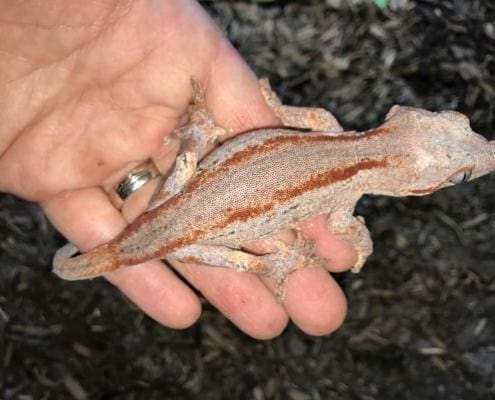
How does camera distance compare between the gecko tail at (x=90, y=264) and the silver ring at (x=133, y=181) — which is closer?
the gecko tail at (x=90, y=264)

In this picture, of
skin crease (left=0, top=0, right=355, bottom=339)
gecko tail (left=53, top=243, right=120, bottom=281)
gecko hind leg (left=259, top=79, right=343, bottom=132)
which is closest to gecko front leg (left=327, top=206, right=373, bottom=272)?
skin crease (left=0, top=0, right=355, bottom=339)

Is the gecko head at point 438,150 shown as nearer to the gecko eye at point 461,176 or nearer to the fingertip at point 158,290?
the gecko eye at point 461,176

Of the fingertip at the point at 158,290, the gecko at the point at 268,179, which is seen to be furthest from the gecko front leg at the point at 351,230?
the fingertip at the point at 158,290

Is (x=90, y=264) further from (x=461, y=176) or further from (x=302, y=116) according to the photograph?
(x=461, y=176)

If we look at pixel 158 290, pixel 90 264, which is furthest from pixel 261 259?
pixel 90 264

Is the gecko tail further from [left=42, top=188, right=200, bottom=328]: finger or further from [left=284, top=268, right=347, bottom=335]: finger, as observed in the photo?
[left=284, top=268, right=347, bottom=335]: finger
